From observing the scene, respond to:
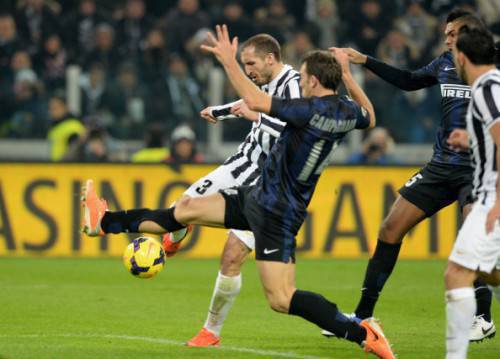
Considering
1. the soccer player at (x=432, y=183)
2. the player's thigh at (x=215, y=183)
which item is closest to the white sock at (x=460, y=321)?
the soccer player at (x=432, y=183)

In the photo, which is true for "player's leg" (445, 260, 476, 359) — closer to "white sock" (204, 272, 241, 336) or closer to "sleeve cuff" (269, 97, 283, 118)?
"sleeve cuff" (269, 97, 283, 118)

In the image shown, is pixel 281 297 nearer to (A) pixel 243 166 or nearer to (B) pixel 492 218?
(B) pixel 492 218

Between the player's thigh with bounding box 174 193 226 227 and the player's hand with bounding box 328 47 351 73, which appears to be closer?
the player's thigh with bounding box 174 193 226 227

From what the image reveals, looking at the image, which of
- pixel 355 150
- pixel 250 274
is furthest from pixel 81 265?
pixel 355 150

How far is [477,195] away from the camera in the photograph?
22.0 ft

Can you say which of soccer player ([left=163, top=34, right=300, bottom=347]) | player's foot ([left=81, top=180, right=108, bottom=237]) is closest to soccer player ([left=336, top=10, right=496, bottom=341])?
soccer player ([left=163, top=34, right=300, bottom=347])

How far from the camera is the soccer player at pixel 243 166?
834 centimetres

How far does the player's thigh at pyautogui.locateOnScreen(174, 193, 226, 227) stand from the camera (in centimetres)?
770

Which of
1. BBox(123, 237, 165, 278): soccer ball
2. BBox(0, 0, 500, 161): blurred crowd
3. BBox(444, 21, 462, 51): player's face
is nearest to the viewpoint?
BBox(123, 237, 165, 278): soccer ball

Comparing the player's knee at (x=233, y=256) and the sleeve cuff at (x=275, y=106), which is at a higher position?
the sleeve cuff at (x=275, y=106)

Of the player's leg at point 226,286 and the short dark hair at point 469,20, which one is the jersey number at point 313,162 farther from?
the short dark hair at point 469,20

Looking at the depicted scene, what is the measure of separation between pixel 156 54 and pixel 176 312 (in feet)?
26.7

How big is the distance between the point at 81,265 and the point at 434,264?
441 cm

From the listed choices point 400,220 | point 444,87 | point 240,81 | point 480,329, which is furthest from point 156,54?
point 240,81
